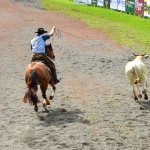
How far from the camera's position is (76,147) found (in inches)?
428

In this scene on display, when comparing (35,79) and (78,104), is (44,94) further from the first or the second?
(78,104)

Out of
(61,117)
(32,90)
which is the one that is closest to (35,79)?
(32,90)

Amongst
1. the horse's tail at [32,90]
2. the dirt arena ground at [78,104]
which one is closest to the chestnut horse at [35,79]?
the horse's tail at [32,90]

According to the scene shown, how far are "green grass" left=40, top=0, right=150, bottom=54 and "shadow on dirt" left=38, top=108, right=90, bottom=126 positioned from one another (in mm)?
11638

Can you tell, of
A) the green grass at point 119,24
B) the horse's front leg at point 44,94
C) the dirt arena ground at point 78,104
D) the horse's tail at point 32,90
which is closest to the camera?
the dirt arena ground at point 78,104

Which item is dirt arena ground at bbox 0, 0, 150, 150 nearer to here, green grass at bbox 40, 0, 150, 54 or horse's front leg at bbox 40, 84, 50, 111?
horse's front leg at bbox 40, 84, 50, 111

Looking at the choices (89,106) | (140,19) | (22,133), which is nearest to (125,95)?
(89,106)

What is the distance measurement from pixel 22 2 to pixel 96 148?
146ft

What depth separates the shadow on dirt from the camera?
13.0m

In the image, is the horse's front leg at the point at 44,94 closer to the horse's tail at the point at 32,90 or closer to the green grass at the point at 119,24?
the horse's tail at the point at 32,90

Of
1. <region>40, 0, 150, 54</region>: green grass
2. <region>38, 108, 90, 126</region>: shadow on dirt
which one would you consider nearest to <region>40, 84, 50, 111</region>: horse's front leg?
<region>38, 108, 90, 126</region>: shadow on dirt

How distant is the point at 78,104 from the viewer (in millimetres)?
15016

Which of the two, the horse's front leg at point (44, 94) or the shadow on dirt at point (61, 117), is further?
the horse's front leg at point (44, 94)

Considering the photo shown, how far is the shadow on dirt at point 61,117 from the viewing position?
13.0m
